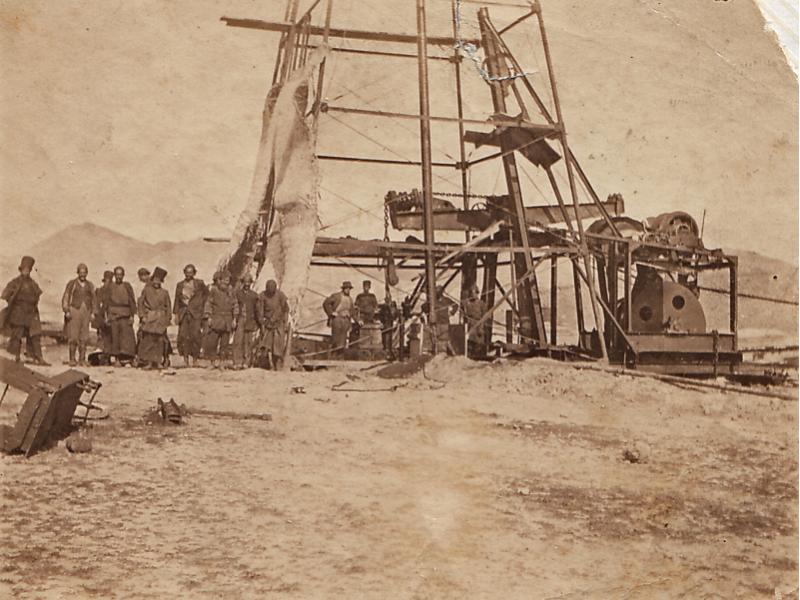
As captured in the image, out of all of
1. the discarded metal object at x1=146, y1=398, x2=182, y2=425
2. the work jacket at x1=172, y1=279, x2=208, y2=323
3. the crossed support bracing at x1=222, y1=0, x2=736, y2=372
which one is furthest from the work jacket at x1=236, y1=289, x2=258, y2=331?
the discarded metal object at x1=146, y1=398, x2=182, y2=425

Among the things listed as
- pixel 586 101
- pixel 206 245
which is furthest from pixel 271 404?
pixel 206 245

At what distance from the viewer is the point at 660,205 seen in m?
17.7

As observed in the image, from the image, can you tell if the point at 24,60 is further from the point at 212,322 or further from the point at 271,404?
the point at 212,322

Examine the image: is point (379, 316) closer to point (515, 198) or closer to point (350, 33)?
point (515, 198)

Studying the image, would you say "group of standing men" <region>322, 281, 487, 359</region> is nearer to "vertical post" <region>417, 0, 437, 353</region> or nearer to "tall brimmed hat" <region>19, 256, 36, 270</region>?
"vertical post" <region>417, 0, 437, 353</region>

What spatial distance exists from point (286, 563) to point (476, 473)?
2060mm

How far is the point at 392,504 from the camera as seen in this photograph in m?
5.81

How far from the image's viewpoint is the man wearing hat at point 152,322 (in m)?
10.2

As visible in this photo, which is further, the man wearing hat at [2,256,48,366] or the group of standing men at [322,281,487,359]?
the group of standing men at [322,281,487,359]

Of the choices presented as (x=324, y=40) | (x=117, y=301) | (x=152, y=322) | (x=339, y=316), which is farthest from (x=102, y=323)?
(x=339, y=316)

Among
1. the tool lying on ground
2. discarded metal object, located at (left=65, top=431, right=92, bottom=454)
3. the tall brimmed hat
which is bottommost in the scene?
discarded metal object, located at (left=65, top=431, right=92, bottom=454)

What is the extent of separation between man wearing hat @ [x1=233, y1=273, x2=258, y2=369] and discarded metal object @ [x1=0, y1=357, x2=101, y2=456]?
4.37 metres

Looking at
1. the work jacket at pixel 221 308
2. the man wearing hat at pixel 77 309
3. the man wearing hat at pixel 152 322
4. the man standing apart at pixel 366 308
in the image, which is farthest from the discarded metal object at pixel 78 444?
the man standing apart at pixel 366 308

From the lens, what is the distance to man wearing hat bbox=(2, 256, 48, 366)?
7.65 metres
